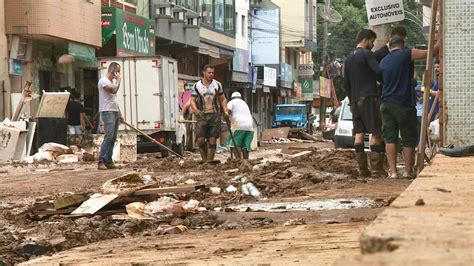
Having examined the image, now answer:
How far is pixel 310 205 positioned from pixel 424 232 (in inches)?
230

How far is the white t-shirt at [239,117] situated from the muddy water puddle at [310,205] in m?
8.63

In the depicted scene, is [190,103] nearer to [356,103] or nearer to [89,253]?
[356,103]

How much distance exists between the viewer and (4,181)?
14.5 m

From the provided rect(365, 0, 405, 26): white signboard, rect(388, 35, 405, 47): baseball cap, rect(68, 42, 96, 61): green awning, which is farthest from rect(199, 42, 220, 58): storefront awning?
rect(388, 35, 405, 47): baseball cap

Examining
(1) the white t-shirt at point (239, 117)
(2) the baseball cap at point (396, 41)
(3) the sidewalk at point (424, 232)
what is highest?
(2) the baseball cap at point (396, 41)

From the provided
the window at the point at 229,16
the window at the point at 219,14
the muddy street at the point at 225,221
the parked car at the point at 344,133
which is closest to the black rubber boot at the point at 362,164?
the muddy street at the point at 225,221

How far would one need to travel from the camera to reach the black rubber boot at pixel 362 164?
1167 cm

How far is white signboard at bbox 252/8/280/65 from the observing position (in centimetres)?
6931

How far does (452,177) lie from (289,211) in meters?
2.82

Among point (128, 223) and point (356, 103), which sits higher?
point (356, 103)

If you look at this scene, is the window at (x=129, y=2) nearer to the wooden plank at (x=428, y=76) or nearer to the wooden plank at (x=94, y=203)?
the wooden plank at (x=428, y=76)

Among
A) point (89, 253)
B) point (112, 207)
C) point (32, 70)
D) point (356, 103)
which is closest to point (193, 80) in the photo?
point (32, 70)

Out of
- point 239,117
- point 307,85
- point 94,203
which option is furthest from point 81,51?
point 307,85

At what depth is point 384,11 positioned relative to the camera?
13.0 metres
